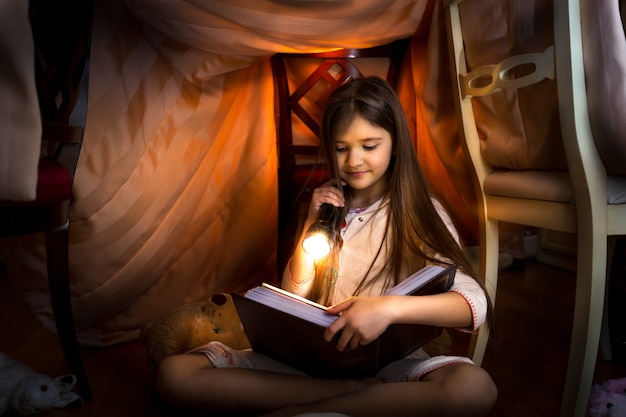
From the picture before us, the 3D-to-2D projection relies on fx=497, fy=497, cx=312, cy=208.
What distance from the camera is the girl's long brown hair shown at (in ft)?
3.31

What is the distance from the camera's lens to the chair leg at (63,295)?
3.14ft

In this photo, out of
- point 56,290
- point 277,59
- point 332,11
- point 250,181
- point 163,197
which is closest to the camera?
point 56,290

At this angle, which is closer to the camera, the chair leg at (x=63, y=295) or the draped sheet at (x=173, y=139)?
the chair leg at (x=63, y=295)

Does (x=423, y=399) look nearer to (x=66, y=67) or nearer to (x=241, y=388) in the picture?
(x=241, y=388)

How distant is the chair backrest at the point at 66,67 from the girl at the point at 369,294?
465 millimetres

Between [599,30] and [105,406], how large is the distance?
3.65ft

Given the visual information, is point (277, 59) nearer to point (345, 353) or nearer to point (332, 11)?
point (332, 11)

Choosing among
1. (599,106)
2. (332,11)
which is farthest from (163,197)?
(599,106)

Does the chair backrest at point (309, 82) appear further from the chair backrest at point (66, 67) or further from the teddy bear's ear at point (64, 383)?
the teddy bear's ear at point (64, 383)

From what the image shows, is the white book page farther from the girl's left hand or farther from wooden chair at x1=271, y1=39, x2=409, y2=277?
wooden chair at x1=271, y1=39, x2=409, y2=277

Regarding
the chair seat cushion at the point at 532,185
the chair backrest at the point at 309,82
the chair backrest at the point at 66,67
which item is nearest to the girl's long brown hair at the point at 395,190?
the chair seat cushion at the point at 532,185

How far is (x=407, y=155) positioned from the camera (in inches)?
41.3

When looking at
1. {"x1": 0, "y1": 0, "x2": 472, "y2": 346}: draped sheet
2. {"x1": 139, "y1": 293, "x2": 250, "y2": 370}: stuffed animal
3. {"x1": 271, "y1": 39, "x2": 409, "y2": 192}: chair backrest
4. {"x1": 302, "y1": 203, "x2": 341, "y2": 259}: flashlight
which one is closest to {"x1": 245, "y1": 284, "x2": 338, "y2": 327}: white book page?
{"x1": 302, "y1": 203, "x2": 341, "y2": 259}: flashlight

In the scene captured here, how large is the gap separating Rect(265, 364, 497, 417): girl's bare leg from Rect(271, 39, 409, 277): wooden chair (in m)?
0.61
